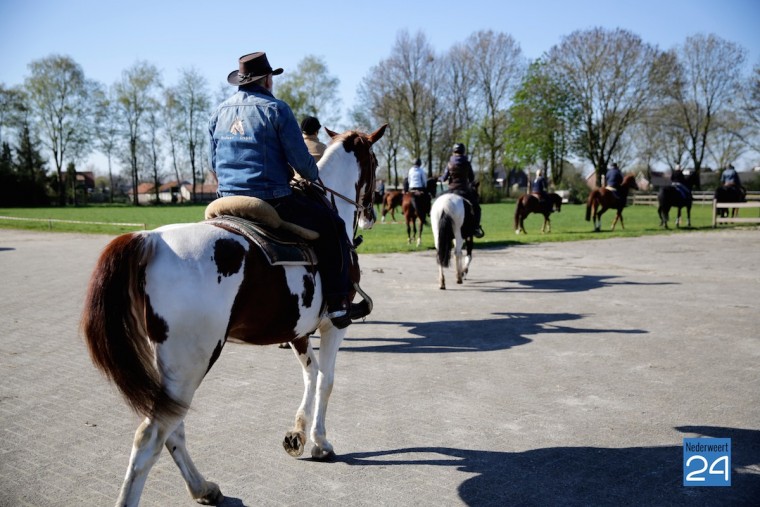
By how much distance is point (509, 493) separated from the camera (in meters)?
3.81

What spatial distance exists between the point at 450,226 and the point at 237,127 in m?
8.46

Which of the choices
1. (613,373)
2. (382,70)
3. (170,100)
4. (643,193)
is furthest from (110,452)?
(170,100)

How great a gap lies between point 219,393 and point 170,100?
245ft

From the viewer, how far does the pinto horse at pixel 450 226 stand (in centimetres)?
1202

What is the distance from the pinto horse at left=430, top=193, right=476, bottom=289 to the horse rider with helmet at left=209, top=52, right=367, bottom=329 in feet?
25.6

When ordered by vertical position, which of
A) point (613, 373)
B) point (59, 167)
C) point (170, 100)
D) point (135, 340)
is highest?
point (170, 100)

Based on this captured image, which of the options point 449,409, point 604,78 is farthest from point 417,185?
point 604,78

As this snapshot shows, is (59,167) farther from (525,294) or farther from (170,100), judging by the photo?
(525,294)

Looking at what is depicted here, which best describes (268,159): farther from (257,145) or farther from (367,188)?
(367,188)

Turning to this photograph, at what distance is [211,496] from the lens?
3.74 m

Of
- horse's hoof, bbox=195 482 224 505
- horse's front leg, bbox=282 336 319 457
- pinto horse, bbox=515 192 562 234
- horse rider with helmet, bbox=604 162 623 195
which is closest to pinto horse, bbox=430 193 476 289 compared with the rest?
horse's front leg, bbox=282 336 319 457

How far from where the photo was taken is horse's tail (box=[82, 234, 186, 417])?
3.14 m

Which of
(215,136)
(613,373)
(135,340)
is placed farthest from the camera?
(613,373)

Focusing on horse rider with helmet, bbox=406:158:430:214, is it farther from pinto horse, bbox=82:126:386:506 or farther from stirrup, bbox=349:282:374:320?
pinto horse, bbox=82:126:386:506
